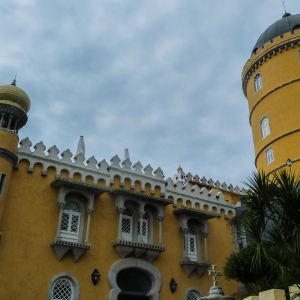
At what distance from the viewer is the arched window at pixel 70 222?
1559cm

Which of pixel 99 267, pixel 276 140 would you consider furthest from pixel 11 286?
pixel 276 140

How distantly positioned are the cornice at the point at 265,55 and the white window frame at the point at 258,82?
509 millimetres

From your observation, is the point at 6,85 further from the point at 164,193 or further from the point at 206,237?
the point at 206,237

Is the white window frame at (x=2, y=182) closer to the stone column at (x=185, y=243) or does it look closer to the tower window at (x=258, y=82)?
the stone column at (x=185, y=243)

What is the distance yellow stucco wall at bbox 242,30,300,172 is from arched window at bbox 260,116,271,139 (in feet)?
0.73

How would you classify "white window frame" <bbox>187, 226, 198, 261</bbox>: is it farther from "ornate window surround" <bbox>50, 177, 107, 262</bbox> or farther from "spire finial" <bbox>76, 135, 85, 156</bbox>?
"spire finial" <bbox>76, 135, 85, 156</bbox>

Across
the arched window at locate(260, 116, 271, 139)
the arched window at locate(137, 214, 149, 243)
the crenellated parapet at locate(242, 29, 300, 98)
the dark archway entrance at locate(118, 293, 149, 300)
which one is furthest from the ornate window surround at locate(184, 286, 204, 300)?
the crenellated parapet at locate(242, 29, 300, 98)

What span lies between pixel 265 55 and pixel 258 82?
1.75 m

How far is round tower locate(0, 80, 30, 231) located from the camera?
14.6 meters

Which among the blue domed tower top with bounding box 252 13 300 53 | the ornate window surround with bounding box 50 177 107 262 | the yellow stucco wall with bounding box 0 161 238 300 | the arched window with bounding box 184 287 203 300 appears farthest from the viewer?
the blue domed tower top with bounding box 252 13 300 53

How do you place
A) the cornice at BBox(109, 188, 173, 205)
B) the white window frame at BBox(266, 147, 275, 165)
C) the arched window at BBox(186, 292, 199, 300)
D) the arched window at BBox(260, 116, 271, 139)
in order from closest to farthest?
the cornice at BBox(109, 188, 173, 205), the arched window at BBox(186, 292, 199, 300), the white window frame at BBox(266, 147, 275, 165), the arched window at BBox(260, 116, 271, 139)

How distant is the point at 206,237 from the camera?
63.0 feet

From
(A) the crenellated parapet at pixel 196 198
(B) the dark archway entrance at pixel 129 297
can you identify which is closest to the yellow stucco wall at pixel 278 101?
(A) the crenellated parapet at pixel 196 198

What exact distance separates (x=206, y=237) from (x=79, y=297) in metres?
7.28
